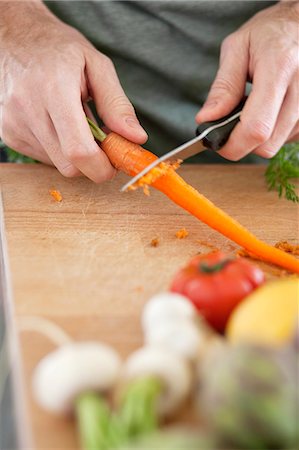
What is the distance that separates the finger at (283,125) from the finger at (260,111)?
36 mm

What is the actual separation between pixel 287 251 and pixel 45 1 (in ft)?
3.57

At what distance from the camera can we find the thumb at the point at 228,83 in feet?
6.09

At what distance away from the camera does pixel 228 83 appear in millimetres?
1915

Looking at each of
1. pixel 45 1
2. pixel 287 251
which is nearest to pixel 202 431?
pixel 287 251

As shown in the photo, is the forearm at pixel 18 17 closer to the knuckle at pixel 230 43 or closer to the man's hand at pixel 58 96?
the man's hand at pixel 58 96

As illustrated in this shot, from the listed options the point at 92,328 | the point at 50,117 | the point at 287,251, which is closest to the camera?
the point at 92,328

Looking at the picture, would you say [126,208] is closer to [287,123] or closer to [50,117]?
[50,117]

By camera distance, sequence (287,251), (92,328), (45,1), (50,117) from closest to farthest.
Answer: (92,328)
(287,251)
(50,117)
(45,1)

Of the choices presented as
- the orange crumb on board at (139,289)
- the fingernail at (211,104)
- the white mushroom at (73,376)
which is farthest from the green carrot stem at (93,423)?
the fingernail at (211,104)

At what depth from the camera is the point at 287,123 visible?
6.35 ft

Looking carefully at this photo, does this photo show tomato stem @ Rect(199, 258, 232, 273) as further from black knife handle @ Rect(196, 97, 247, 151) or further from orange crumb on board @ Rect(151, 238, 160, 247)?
black knife handle @ Rect(196, 97, 247, 151)

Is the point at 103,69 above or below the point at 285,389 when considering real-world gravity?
below

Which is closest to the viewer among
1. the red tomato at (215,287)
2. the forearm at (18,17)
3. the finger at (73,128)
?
the red tomato at (215,287)

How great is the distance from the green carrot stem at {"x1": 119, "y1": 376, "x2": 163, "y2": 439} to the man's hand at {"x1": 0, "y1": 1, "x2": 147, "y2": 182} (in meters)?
0.88
